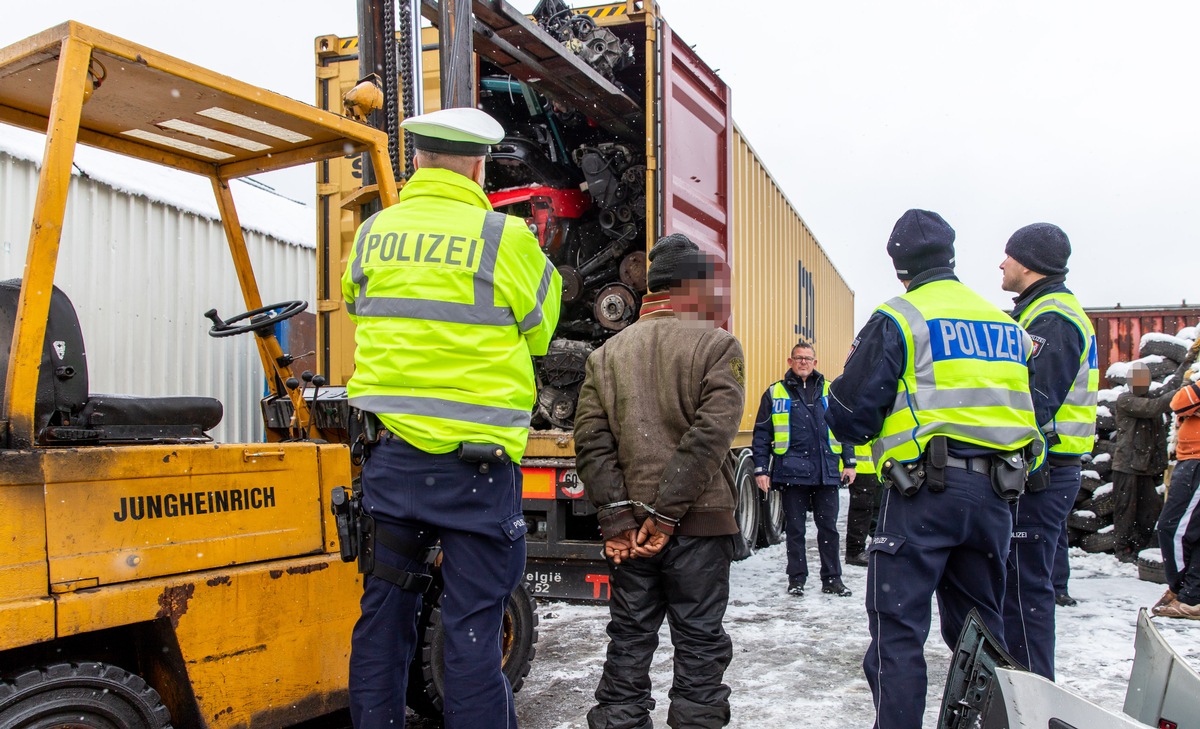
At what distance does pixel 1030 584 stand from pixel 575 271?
12.4 feet

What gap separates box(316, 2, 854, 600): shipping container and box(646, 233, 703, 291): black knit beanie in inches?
90.1

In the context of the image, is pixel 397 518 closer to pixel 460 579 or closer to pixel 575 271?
pixel 460 579

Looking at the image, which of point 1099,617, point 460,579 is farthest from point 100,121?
point 1099,617

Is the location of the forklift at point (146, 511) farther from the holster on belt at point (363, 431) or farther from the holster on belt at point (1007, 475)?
the holster on belt at point (1007, 475)

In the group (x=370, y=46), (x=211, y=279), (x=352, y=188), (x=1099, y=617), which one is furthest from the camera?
(x=211, y=279)

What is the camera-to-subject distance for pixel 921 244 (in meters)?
3.05

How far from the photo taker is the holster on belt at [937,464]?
278 cm

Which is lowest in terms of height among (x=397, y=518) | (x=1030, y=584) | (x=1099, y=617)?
(x=1099, y=617)

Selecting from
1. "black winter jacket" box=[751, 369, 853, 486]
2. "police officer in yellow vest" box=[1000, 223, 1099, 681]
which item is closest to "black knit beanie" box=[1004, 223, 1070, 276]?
"police officer in yellow vest" box=[1000, 223, 1099, 681]

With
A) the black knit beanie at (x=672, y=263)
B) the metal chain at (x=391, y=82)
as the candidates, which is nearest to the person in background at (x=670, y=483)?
the black knit beanie at (x=672, y=263)

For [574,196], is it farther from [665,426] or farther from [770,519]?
[665,426]

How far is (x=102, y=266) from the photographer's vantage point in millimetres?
6570

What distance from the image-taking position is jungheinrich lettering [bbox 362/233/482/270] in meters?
2.40

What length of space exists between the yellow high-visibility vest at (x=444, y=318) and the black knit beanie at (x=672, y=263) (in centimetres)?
72
